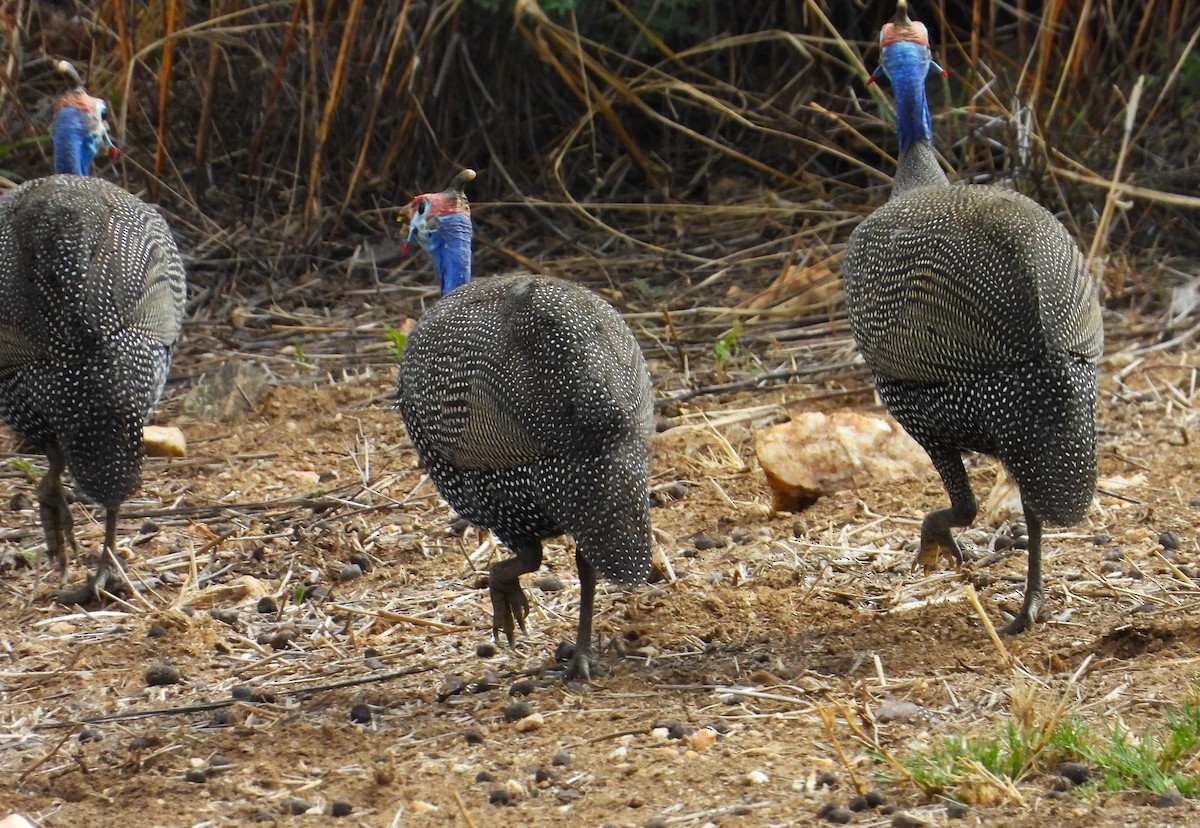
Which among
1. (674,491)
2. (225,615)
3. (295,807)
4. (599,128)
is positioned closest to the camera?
(295,807)

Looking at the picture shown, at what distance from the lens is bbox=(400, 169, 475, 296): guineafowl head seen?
497 centimetres

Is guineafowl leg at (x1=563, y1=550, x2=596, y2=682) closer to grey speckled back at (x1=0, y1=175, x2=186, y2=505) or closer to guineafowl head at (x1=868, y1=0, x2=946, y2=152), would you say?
grey speckled back at (x1=0, y1=175, x2=186, y2=505)

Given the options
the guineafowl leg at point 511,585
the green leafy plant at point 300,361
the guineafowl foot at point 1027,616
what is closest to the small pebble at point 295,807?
the guineafowl leg at point 511,585

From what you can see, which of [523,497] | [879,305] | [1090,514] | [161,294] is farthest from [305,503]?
[1090,514]

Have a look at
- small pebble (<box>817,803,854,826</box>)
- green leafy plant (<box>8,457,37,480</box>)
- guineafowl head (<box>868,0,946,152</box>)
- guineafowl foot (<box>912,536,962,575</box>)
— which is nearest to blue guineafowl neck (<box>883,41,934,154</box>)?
guineafowl head (<box>868,0,946,152</box>)

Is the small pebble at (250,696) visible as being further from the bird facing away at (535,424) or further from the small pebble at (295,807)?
the small pebble at (295,807)

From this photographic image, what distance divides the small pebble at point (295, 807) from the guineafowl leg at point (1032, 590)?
6.24ft

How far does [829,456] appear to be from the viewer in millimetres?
5402

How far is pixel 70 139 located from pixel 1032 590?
380cm

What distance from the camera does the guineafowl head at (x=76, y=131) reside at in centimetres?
591

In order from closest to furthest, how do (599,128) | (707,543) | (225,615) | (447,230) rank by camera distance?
(225,615) → (447,230) → (707,543) → (599,128)

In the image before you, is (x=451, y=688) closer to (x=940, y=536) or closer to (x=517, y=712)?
(x=517, y=712)

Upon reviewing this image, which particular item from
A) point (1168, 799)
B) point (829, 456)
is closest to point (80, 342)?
point (829, 456)

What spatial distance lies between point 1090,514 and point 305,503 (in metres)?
2.60
